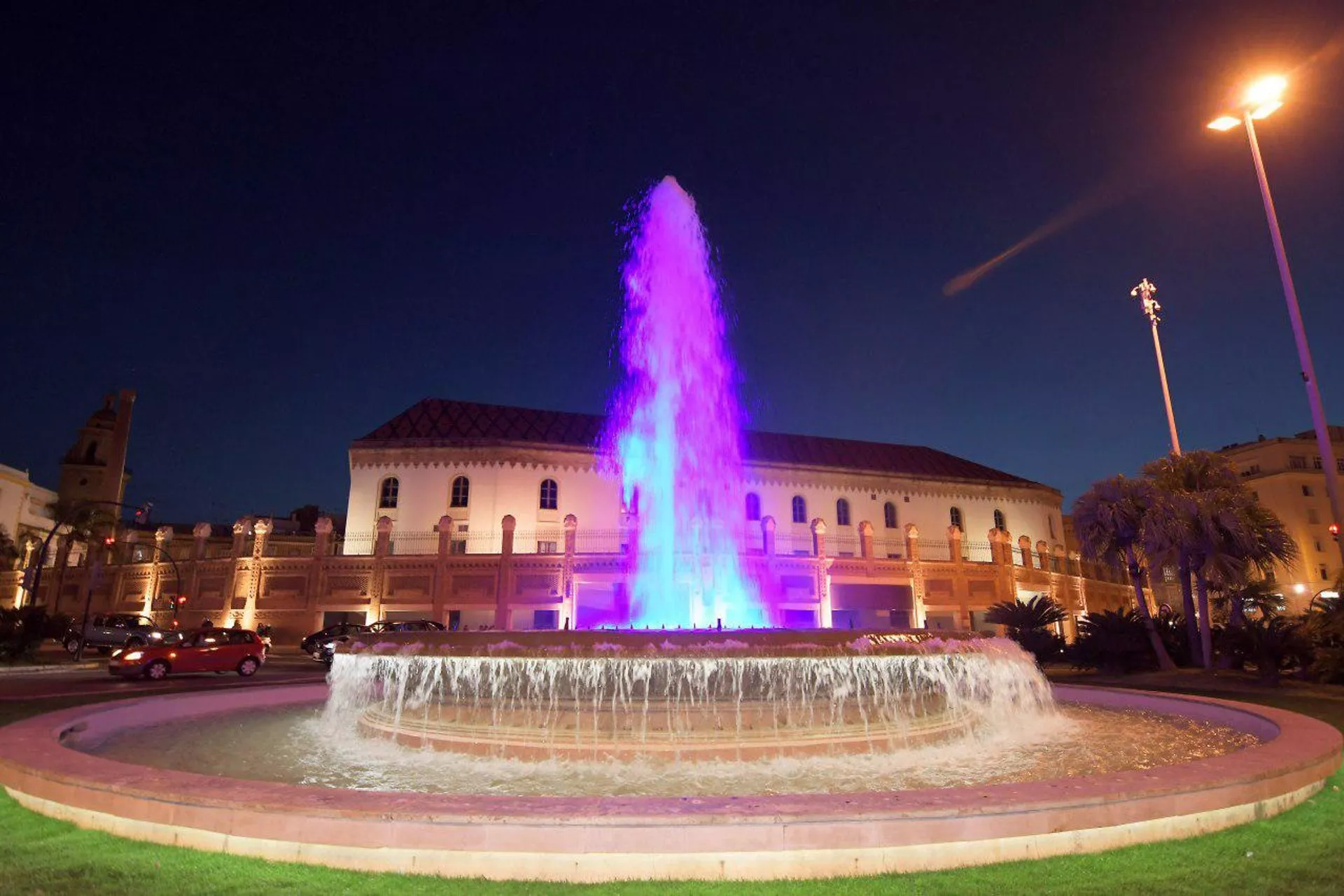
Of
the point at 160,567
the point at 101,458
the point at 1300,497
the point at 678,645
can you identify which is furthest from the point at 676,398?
the point at 101,458

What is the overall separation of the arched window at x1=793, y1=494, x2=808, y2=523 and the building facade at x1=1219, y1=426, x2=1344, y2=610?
39685mm

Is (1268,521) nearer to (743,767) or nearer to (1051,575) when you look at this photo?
(1051,575)

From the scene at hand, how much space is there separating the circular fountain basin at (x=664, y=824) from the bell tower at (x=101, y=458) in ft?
254

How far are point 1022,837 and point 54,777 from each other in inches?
246

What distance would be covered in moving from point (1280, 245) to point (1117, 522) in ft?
28.0

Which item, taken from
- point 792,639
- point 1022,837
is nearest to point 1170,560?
point 792,639

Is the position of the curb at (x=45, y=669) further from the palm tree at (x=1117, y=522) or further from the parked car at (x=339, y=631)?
the palm tree at (x=1117, y=522)

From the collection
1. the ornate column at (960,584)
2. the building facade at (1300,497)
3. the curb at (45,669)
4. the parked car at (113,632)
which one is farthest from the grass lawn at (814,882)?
the building facade at (1300,497)

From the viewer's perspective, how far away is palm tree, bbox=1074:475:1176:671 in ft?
75.5

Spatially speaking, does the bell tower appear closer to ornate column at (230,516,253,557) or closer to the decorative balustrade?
ornate column at (230,516,253,557)

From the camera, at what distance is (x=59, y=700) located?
13.5 m

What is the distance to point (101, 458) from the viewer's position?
69875 mm

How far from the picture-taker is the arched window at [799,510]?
42.2 meters

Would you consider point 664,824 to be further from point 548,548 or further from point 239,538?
point 239,538
